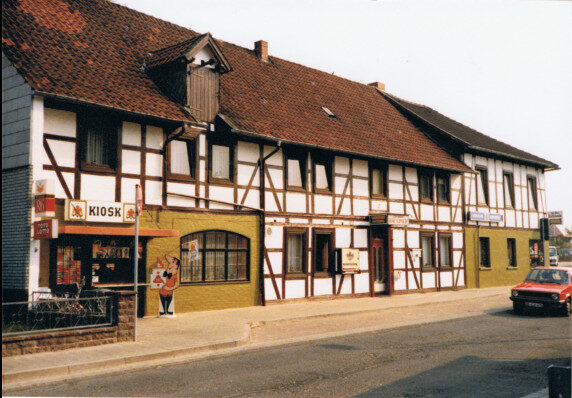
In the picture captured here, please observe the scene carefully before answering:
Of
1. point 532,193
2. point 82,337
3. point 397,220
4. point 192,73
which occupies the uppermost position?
point 192,73

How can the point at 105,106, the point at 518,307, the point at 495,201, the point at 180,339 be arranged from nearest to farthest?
the point at 180,339, the point at 105,106, the point at 518,307, the point at 495,201

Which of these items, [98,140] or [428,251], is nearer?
[98,140]

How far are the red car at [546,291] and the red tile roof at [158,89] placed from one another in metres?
6.81

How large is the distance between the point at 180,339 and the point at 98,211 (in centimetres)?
426

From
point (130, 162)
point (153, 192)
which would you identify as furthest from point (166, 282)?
point (130, 162)

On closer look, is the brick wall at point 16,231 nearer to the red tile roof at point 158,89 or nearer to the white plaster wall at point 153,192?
the red tile roof at point 158,89

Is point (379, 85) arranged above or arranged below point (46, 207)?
above

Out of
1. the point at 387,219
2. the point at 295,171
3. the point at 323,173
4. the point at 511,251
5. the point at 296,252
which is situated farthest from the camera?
the point at 511,251

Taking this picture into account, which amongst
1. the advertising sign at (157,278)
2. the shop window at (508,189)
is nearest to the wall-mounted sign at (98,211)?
the advertising sign at (157,278)

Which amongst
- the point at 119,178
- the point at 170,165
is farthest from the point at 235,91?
the point at 119,178

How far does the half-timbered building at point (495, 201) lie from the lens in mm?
26562

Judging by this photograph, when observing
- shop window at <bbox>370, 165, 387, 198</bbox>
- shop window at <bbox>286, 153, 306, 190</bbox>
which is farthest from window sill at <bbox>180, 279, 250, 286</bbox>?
shop window at <bbox>370, 165, 387, 198</bbox>

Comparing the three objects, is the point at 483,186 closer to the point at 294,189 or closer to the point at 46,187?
the point at 294,189

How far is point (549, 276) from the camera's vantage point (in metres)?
17.7
